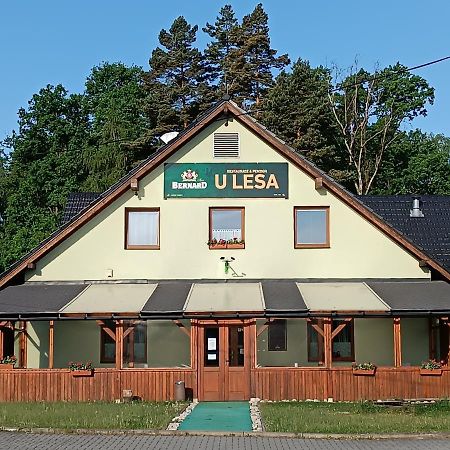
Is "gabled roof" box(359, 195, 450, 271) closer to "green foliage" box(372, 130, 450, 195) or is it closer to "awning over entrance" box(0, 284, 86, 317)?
"awning over entrance" box(0, 284, 86, 317)

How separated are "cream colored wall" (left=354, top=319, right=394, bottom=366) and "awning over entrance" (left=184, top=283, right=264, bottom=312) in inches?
130

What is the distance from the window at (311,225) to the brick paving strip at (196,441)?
33.2 ft

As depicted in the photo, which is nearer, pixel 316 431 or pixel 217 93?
pixel 316 431

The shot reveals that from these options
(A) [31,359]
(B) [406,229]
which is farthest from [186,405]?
(B) [406,229]

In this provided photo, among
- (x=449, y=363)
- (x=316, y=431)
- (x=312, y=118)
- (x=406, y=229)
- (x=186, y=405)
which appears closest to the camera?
(x=316, y=431)

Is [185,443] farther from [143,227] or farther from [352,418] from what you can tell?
[143,227]

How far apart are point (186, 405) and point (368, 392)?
465 cm

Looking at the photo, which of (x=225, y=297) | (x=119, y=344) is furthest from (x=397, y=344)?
(x=119, y=344)

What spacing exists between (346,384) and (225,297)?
3.90 meters

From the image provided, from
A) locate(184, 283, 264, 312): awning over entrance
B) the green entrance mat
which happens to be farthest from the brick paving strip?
locate(184, 283, 264, 312): awning over entrance

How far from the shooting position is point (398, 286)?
24453 mm

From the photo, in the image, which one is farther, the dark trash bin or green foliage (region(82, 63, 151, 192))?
green foliage (region(82, 63, 151, 192))

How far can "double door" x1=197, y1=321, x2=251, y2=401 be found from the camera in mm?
22859

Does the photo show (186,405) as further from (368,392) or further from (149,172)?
(149,172)
